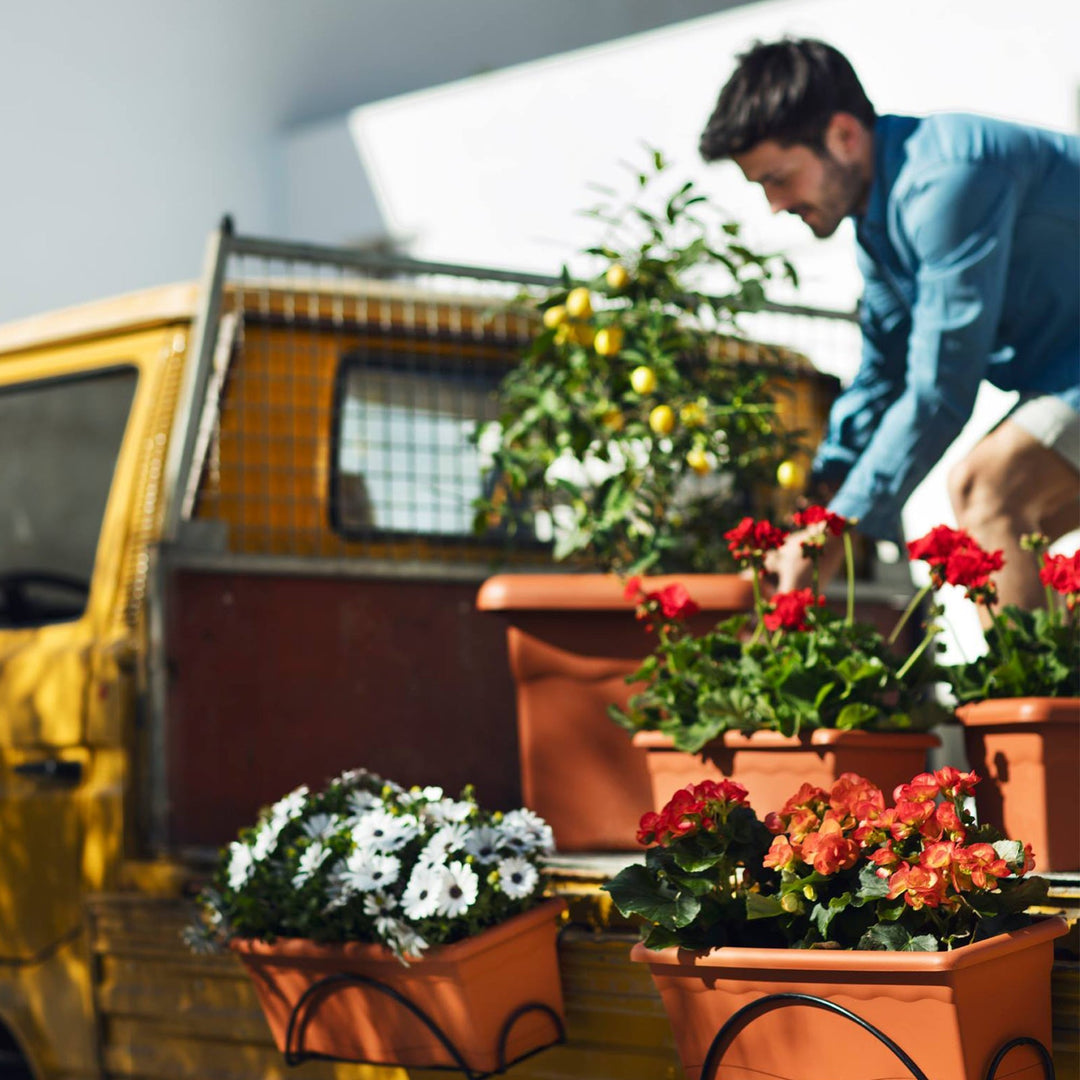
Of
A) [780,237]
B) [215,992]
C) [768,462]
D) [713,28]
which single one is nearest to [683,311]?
[768,462]

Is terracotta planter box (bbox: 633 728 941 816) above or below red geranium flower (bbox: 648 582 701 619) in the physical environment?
below

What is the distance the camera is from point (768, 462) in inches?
137

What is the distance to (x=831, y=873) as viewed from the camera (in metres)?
1.92

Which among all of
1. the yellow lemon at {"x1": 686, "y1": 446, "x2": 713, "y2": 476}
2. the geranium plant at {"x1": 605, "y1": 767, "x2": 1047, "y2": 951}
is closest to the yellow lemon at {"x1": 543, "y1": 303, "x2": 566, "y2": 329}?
the yellow lemon at {"x1": 686, "y1": 446, "x2": 713, "y2": 476}

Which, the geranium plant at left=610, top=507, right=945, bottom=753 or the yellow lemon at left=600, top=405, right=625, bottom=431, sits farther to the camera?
the yellow lemon at left=600, top=405, right=625, bottom=431

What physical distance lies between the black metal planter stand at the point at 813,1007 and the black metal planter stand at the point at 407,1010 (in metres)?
0.42

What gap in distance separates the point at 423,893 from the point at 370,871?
10 centimetres

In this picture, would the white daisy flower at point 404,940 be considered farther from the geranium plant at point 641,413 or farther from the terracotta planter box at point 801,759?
the geranium plant at point 641,413

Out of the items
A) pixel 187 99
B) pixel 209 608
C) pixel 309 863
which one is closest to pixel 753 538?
pixel 309 863

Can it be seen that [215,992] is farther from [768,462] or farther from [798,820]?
[768,462]

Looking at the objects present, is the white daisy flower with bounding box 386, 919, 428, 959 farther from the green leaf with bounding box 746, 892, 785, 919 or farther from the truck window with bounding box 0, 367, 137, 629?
the truck window with bounding box 0, 367, 137, 629

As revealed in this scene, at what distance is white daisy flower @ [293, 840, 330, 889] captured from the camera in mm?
2406

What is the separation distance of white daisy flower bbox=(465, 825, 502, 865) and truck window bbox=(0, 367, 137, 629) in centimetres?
135

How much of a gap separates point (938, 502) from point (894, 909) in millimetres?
6241
